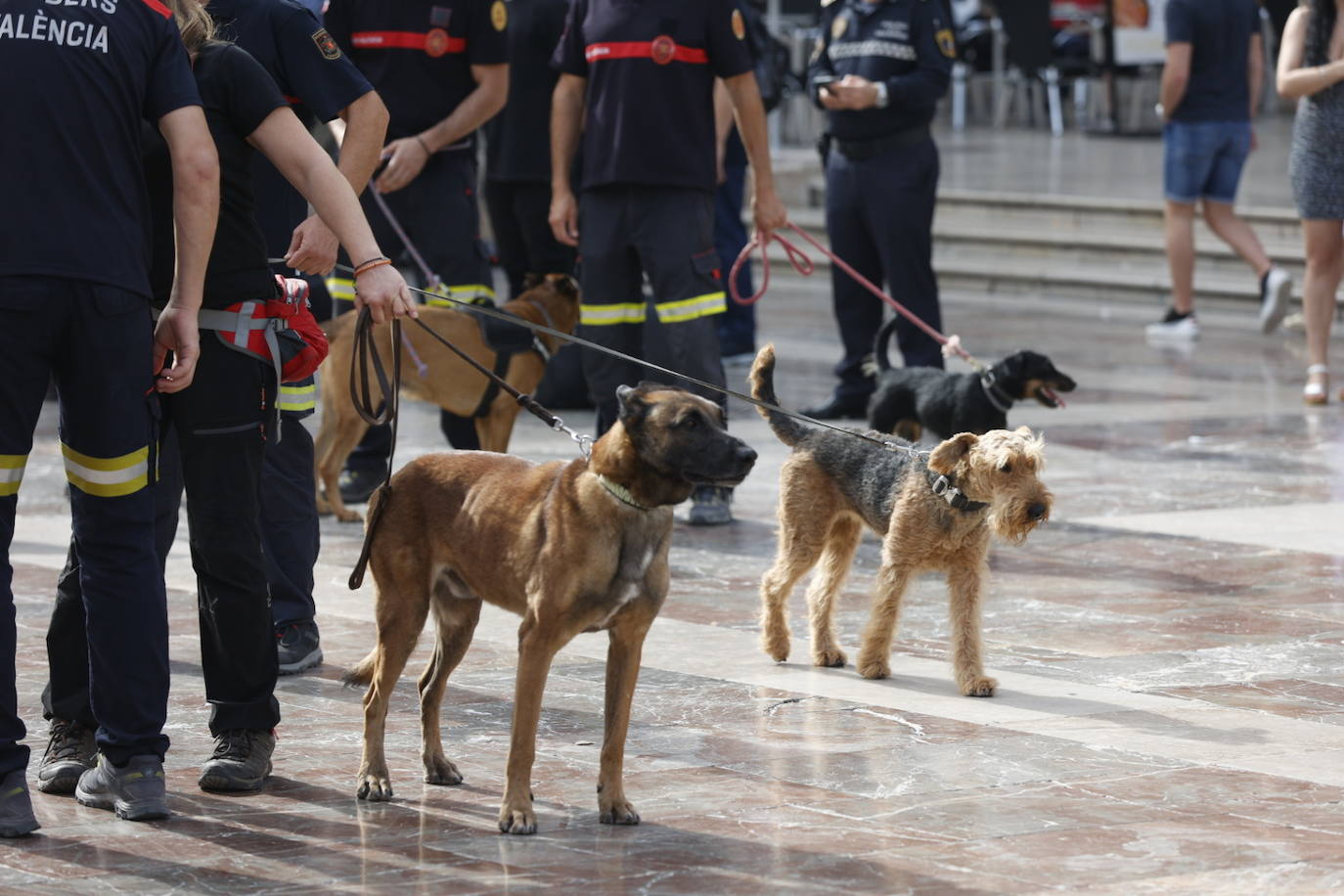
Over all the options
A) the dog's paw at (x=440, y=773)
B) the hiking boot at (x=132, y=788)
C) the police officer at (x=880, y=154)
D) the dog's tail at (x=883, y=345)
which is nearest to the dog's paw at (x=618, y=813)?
the dog's paw at (x=440, y=773)

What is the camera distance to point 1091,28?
24.6m

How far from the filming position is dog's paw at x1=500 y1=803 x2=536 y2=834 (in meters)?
4.46

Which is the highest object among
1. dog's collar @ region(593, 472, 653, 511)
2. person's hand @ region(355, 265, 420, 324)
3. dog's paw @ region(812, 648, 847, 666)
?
person's hand @ region(355, 265, 420, 324)

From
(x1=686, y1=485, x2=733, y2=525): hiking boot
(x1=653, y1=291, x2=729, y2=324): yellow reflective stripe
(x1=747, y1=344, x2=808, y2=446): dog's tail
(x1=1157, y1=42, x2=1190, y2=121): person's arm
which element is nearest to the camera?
(x1=747, y1=344, x2=808, y2=446): dog's tail

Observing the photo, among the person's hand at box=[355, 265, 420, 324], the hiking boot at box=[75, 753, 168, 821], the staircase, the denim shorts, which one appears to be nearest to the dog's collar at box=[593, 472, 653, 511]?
the person's hand at box=[355, 265, 420, 324]

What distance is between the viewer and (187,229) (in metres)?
4.52

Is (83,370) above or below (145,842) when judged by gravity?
above

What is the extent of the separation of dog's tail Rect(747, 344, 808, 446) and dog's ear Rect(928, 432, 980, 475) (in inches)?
28.0

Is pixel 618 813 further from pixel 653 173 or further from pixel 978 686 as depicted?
pixel 653 173

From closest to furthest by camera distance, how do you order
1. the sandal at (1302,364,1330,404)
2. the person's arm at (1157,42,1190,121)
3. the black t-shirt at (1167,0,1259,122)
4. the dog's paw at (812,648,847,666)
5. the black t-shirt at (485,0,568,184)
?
the dog's paw at (812,648,847,666), the black t-shirt at (485,0,568,184), the sandal at (1302,364,1330,404), the person's arm at (1157,42,1190,121), the black t-shirt at (1167,0,1259,122)

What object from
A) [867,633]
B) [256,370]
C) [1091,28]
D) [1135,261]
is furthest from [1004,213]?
[256,370]

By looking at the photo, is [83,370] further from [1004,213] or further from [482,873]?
[1004,213]

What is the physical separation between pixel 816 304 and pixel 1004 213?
103 inches

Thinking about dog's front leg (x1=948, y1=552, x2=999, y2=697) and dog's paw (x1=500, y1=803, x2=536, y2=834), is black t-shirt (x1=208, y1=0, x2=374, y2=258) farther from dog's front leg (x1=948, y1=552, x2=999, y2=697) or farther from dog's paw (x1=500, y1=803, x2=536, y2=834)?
dog's front leg (x1=948, y1=552, x2=999, y2=697)
